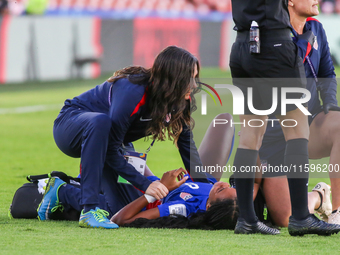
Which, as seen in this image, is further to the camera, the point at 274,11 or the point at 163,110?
the point at 163,110

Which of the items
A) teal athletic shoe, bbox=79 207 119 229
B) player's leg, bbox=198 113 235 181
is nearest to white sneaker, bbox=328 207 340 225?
player's leg, bbox=198 113 235 181

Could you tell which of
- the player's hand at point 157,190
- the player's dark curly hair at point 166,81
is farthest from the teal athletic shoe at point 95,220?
the player's dark curly hair at point 166,81

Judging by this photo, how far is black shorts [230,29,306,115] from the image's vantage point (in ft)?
8.25

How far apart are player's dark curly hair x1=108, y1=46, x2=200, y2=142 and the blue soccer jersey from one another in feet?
1.37

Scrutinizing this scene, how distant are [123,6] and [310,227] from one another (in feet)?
50.9

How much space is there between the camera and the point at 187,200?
10.4ft

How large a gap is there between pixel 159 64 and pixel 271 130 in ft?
3.53

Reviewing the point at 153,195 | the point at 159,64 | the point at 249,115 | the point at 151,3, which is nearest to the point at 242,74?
the point at 249,115

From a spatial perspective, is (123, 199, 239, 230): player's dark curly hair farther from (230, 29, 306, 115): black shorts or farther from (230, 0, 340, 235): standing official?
(230, 29, 306, 115): black shorts

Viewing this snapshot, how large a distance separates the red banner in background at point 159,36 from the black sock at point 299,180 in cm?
1299

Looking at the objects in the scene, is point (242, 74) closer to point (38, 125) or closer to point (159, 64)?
point (159, 64)

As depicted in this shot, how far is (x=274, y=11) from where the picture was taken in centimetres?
252

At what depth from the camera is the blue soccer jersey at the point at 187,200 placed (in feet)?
9.95

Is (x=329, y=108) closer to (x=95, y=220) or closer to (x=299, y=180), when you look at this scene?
(x=299, y=180)
